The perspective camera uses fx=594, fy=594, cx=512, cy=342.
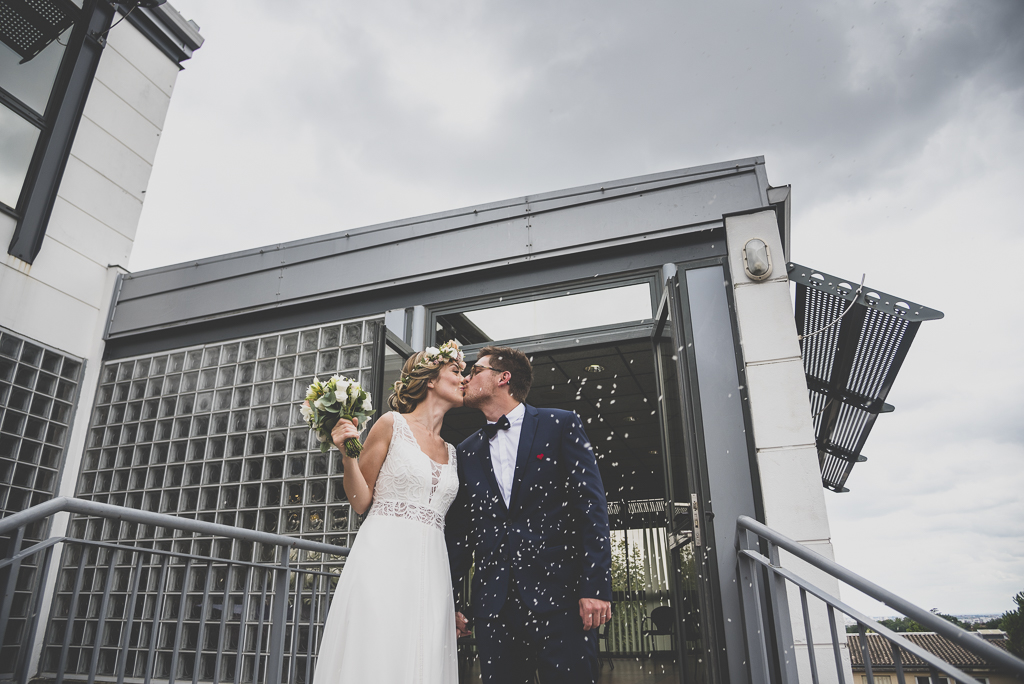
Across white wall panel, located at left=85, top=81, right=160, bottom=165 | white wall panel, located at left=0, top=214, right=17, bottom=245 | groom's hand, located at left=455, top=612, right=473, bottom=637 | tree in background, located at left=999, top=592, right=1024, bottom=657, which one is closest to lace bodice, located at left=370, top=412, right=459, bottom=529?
groom's hand, located at left=455, top=612, right=473, bottom=637

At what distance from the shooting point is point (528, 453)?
2.24 m

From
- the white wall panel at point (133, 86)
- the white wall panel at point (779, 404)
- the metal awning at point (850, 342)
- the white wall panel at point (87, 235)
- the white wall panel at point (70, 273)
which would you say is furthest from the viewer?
the white wall panel at point (133, 86)

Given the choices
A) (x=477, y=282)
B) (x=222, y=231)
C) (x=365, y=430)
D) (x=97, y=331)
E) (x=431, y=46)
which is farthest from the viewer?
(x=222, y=231)

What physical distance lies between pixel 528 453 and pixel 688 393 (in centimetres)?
134

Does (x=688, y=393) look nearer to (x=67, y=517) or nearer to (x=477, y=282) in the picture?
(x=477, y=282)

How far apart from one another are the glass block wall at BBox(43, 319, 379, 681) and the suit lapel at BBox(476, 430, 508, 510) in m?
1.99

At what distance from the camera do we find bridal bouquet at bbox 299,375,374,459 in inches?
87.2

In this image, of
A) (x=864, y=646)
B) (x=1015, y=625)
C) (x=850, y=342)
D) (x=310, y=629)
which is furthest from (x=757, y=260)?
(x=1015, y=625)

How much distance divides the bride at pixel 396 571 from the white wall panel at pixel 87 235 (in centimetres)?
444

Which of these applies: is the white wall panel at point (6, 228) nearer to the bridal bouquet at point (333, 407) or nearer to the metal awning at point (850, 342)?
the bridal bouquet at point (333, 407)

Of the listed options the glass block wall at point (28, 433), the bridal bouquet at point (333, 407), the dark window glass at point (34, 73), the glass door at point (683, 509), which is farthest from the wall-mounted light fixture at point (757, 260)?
the dark window glass at point (34, 73)

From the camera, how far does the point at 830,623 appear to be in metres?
2.13

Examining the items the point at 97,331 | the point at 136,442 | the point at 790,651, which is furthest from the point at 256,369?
the point at 790,651

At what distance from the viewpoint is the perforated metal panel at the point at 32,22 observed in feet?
15.3
